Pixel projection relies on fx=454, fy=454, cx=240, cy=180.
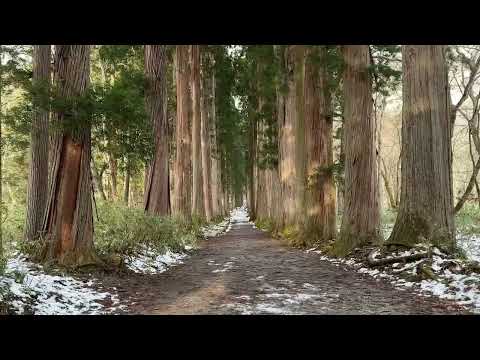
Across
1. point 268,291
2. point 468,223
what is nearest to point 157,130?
point 268,291

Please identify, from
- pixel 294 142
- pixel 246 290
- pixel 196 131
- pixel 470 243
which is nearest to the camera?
pixel 246 290

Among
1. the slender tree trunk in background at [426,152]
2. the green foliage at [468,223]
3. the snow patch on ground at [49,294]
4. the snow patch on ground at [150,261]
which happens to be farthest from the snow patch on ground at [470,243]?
the snow patch on ground at [49,294]

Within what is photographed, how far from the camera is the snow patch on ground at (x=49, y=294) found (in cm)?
511

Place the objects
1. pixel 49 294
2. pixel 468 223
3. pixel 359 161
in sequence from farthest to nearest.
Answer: pixel 468 223, pixel 359 161, pixel 49 294

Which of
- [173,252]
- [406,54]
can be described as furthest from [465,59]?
[173,252]

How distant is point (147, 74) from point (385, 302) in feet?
33.9

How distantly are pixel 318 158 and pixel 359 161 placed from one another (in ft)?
11.0

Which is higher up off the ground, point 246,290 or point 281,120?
point 281,120

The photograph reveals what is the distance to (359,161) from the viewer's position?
1069 centimetres

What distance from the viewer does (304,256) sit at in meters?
Answer: 11.7

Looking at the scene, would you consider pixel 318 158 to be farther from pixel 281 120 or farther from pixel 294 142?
pixel 281 120

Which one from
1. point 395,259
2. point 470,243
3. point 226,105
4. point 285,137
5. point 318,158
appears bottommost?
point 470,243

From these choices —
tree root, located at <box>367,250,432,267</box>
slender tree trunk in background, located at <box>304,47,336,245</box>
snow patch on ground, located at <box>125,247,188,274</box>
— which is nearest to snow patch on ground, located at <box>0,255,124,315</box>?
snow patch on ground, located at <box>125,247,188,274</box>

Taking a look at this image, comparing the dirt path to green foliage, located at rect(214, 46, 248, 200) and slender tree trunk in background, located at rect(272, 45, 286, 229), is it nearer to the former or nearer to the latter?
slender tree trunk in background, located at rect(272, 45, 286, 229)
